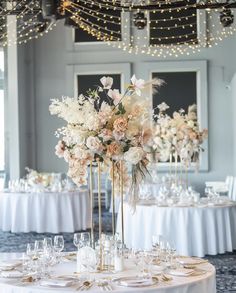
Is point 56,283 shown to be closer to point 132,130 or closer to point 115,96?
point 132,130

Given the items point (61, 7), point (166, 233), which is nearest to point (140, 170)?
point (166, 233)

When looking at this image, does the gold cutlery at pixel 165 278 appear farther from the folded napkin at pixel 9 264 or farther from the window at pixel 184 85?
the window at pixel 184 85

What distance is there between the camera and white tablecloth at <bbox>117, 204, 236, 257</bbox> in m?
7.46

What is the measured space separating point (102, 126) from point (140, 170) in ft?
1.46

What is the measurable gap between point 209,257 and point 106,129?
170 inches

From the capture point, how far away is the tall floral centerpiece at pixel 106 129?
3832 mm

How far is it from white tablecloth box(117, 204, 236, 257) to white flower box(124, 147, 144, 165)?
146 inches

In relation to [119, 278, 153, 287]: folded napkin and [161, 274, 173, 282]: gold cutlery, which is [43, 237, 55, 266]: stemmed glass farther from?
[161, 274, 173, 282]: gold cutlery

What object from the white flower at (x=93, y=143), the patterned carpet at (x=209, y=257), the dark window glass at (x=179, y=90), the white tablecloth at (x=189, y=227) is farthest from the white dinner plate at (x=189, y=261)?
the dark window glass at (x=179, y=90)

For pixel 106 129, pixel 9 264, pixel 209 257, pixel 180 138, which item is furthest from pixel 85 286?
pixel 180 138

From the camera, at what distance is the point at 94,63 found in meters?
14.1

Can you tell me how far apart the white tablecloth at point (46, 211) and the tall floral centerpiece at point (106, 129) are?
5748 mm

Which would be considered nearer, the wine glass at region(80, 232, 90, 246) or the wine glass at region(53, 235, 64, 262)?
the wine glass at region(80, 232, 90, 246)

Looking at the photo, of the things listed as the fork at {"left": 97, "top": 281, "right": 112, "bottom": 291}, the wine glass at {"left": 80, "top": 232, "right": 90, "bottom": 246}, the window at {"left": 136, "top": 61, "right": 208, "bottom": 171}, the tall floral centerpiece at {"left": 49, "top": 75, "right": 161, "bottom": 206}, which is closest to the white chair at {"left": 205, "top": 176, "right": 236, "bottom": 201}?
the window at {"left": 136, "top": 61, "right": 208, "bottom": 171}
